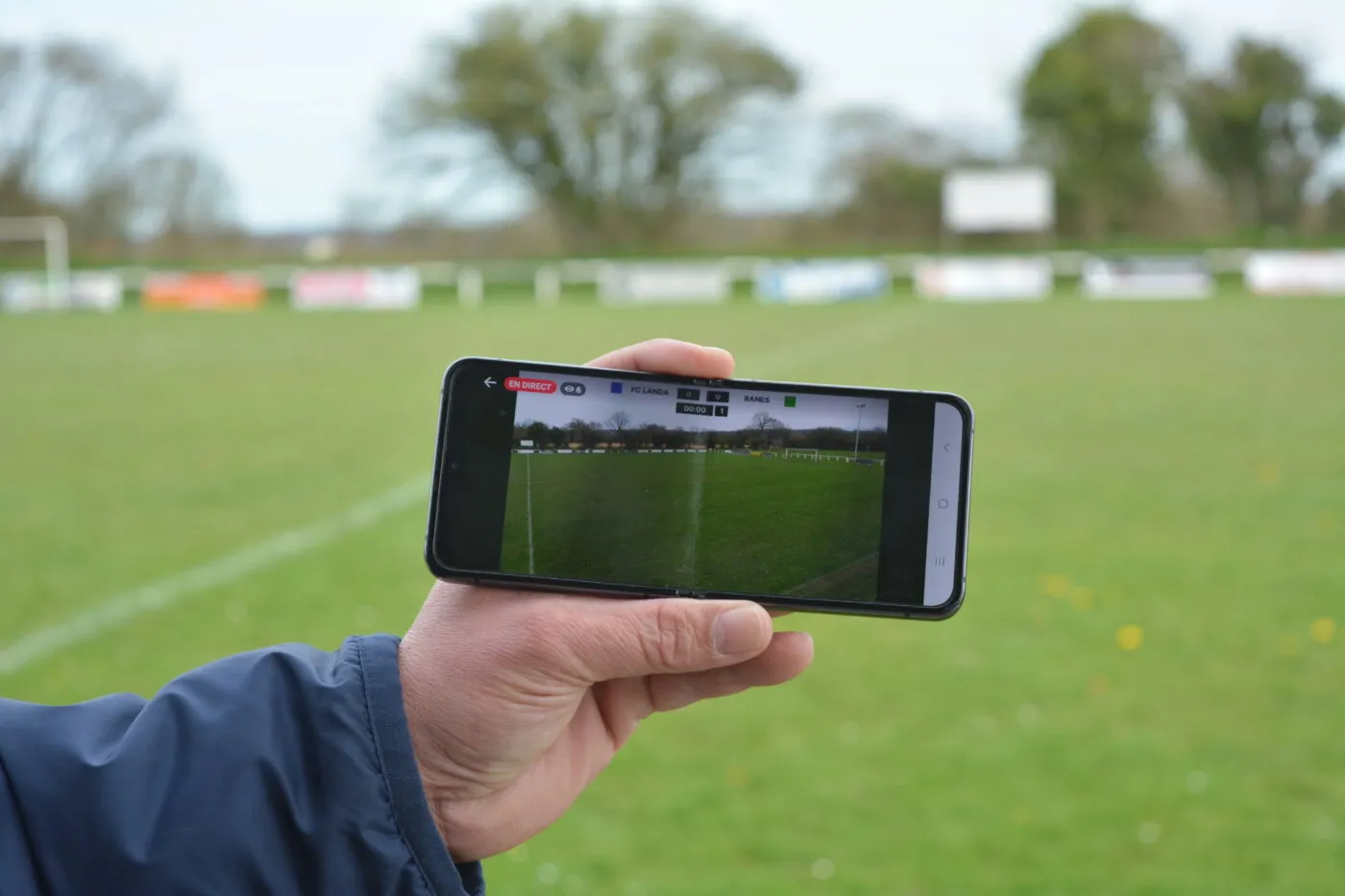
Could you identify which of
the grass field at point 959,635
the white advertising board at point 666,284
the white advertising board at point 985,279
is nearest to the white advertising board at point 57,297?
the white advertising board at point 666,284

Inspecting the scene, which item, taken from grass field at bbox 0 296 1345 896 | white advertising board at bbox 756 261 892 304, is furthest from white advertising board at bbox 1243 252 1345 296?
grass field at bbox 0 296 1345 896

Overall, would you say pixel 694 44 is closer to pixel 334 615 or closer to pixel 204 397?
pixel 204 397

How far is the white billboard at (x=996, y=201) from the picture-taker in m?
42.7

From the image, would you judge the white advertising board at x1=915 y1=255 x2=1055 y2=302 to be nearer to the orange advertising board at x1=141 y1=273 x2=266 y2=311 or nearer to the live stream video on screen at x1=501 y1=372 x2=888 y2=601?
the orange advertising board at x1=141 y1=273 x2=266 y2=311

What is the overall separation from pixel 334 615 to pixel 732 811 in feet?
8.02

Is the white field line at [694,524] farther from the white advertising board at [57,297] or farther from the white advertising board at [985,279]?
the white advertising board at [57,297]

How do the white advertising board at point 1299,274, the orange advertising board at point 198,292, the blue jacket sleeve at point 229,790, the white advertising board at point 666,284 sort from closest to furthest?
the blue jacket sleeve at point 229,790
the white advertising board at point 1299,274
the white advertising board at point 666,284
the orange advertising board at point 198,292

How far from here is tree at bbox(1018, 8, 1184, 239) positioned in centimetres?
4634

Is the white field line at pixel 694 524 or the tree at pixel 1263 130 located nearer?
the white field line at pixel 694 524

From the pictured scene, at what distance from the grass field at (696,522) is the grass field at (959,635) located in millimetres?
1857

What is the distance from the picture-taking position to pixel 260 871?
1302 mm

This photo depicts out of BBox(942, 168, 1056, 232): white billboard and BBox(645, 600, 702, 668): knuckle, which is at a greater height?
BBox(942, 168, 1056, 232): white billboard

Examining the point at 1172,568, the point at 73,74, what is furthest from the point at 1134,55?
the point at 1172,568

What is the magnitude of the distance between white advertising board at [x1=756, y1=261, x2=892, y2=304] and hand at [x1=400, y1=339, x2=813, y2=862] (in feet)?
101
